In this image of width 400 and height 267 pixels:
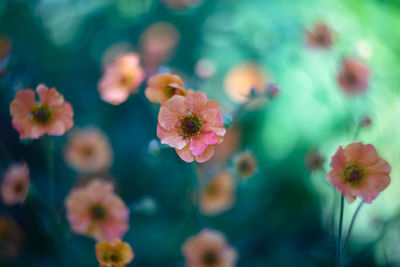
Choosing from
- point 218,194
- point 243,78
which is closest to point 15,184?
point 218,194

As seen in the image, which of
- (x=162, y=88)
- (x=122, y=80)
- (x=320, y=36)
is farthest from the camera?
(x=320, y=36)

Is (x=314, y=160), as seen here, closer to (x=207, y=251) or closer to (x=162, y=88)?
(x=207, y=251)

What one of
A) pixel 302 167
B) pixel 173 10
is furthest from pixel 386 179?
pixel 173 10

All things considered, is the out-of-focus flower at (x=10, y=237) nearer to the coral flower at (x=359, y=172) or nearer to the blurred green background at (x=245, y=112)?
the blurred green background at (x=245, y=112)

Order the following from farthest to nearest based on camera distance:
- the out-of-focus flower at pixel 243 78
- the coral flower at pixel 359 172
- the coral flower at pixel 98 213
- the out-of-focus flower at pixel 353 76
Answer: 1. the out-of-focus flower at pixel 243 78
2. the out-of-focus flower at pixel 353 76
3. the coral flower at pixel 98 213
4. the coral flower at pixel 359 172

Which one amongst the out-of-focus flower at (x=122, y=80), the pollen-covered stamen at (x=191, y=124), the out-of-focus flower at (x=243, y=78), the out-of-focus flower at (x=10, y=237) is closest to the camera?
the pollen-covered stamen at (x=191, y=124)

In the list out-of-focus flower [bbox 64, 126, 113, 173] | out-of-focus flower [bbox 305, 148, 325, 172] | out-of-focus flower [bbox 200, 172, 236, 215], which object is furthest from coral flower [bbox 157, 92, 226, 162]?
out-of-focus flower [bbox 64, 126, 113, 173]

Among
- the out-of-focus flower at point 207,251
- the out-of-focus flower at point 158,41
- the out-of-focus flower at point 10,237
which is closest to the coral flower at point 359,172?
the out-of-focus flower at point 207,251
